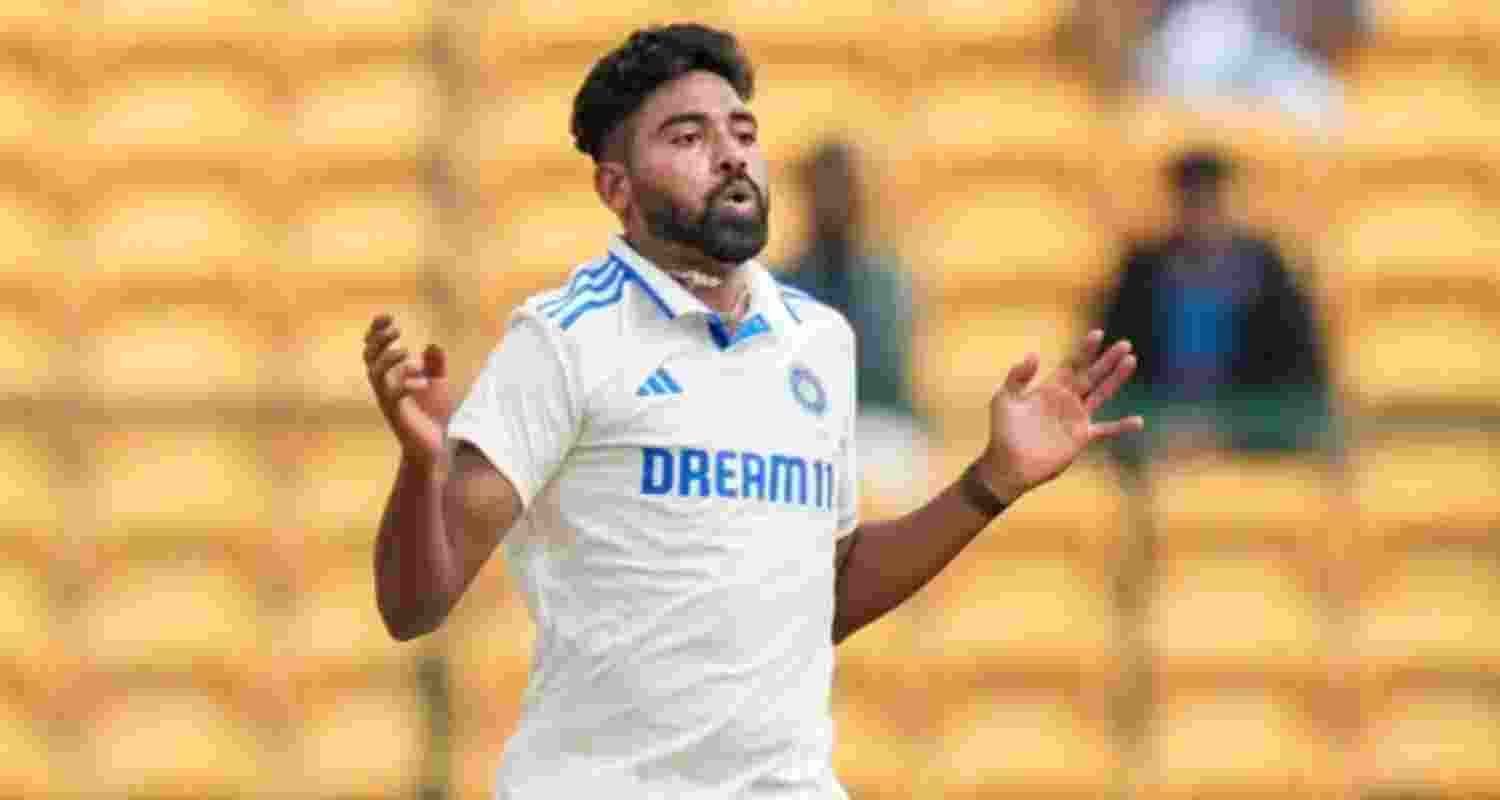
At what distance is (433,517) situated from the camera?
4.54 meters

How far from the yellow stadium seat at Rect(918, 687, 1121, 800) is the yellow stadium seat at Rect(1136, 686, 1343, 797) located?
12cm

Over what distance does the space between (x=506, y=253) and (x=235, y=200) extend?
30.6 inches

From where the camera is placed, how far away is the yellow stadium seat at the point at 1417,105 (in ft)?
27.4

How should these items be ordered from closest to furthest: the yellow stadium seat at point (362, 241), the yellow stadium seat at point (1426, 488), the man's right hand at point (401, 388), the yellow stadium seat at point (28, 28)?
the man's right hand at point (401, 388) < the yellow stadium seat at point (1426, 488) < the yellow stadium seat at point (362, 241) < the yellow stadium seat at point (28, 28)

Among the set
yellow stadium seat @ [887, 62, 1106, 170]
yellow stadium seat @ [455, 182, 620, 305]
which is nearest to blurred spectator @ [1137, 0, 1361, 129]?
yellow stadium seat @ [887, 62, 1106, 170]

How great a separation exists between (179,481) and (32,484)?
0.35 metres

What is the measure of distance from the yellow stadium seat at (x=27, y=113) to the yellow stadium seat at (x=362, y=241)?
0.71m

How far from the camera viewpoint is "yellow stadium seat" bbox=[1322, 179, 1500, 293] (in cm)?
827

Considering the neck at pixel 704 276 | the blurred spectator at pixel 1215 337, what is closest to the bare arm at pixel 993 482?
the neck at pixel 704 276

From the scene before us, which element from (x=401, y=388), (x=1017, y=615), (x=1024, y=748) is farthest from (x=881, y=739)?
(x=401, y=388)

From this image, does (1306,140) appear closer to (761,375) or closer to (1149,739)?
(1149,739)

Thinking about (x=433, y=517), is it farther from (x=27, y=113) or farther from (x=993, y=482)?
(x=27, y=113)

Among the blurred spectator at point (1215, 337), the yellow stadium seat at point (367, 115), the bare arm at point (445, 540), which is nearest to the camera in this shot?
the bare arm at point (445, 540)

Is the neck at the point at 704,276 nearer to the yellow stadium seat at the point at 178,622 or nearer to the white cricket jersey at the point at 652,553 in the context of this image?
the white cricket jersey at the point at 652,553
